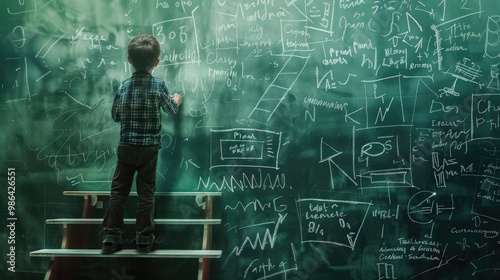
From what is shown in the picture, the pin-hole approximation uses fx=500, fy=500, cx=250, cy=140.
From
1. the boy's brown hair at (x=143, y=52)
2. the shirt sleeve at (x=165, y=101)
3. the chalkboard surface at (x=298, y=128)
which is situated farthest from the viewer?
the chalkboard surface at (x=298, y=128)

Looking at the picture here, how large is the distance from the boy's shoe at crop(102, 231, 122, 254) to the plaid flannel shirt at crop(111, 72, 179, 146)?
2.29 feet

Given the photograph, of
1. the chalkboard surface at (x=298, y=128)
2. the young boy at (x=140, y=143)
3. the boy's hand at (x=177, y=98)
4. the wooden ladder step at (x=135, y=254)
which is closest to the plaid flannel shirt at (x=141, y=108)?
the young boy at (x=140, y=143)

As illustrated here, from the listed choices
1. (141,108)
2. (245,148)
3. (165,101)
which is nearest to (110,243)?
(141,108)

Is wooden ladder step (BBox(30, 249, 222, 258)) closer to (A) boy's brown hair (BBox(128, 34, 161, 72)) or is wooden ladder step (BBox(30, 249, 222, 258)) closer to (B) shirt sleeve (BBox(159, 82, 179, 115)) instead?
(B) shirt sleeve (BBox(159, 82, 179, 115))

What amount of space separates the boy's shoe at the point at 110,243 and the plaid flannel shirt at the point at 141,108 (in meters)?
0.70

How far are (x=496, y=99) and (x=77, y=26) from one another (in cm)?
383

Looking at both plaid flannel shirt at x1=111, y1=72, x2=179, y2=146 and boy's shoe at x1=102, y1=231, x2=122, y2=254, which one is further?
plaid flannel shirt at x1=111, y1=72, x2=179, y2=146

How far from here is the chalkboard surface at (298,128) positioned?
14.5ft

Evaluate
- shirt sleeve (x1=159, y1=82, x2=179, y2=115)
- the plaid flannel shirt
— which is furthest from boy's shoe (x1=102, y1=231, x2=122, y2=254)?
shirt sleeve (x1=159, y1=82, x2=179, y2=115)

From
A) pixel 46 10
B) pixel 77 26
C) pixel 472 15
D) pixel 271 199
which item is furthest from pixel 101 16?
pixel 472 15

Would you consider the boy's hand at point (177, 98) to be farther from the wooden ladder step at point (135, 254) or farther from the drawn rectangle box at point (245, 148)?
the wooden ladder step at point (135, 254)

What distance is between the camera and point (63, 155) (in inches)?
178

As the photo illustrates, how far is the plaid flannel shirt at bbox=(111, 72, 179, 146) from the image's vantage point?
379 centimetres

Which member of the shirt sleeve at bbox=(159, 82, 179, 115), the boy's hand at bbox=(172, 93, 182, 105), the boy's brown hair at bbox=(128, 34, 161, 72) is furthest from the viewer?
the boy's hand at bbox=(172, 93, 182, 105)
